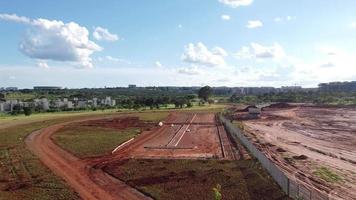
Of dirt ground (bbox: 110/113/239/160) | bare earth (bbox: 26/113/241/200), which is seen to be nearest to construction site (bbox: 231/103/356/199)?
dirt ground (bbox: 110/113/239/160)

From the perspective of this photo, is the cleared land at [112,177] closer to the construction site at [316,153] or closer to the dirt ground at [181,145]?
the dirt ground at [181,145]

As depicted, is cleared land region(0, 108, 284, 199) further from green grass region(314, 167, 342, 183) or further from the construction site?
green grass region(314, 167, 342, 183)

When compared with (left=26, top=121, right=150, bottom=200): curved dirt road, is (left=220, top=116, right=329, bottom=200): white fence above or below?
above

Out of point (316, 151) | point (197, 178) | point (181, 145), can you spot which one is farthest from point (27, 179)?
point (316, 151)

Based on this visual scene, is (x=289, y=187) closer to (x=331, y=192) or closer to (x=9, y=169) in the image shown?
(x=331, y=192)

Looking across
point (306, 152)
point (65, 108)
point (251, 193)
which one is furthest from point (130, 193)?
point (65, 108)

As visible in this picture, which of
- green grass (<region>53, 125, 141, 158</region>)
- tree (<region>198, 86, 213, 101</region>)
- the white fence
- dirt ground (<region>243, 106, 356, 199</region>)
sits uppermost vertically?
tree (<region>198, 86, 213, 101</region>)

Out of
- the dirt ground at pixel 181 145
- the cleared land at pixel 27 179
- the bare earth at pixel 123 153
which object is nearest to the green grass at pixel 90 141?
the bare earth at pixel 123 153
